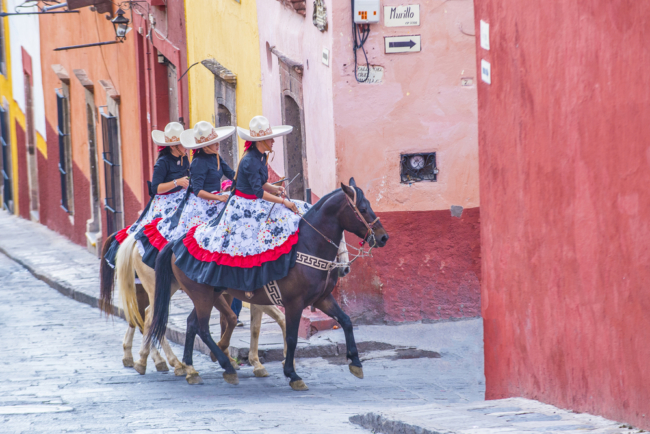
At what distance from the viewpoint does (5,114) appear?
1091 inches

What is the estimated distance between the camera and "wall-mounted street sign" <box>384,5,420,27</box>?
32.8 feet

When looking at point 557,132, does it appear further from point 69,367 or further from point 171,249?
point 69,367

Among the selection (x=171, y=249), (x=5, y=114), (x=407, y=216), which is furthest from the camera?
(x=5, y=114)

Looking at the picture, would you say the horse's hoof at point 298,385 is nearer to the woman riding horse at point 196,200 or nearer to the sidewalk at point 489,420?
the woman riding horse at point 196,200

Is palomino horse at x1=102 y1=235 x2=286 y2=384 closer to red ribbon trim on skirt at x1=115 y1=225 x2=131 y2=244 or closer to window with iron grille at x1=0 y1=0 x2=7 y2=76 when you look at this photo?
red ribbon trim on skirt at x1=115 y1=225 x2=131 y2=244

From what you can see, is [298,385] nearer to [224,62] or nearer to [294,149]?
[294,149]

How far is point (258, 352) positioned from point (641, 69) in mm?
5612

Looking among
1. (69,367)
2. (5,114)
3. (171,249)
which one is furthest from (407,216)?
(5,114)

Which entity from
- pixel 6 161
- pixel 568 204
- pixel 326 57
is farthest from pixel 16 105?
pixel 568 204

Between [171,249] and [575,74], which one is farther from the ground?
[575,74]

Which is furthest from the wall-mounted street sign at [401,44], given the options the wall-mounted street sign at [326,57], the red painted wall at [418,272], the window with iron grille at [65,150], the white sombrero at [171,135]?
the window with iron grille at [65,150]

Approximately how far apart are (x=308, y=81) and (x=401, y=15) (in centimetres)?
141

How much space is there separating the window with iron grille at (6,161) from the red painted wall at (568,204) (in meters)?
22.5

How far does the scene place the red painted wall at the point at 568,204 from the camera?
16.5ft
